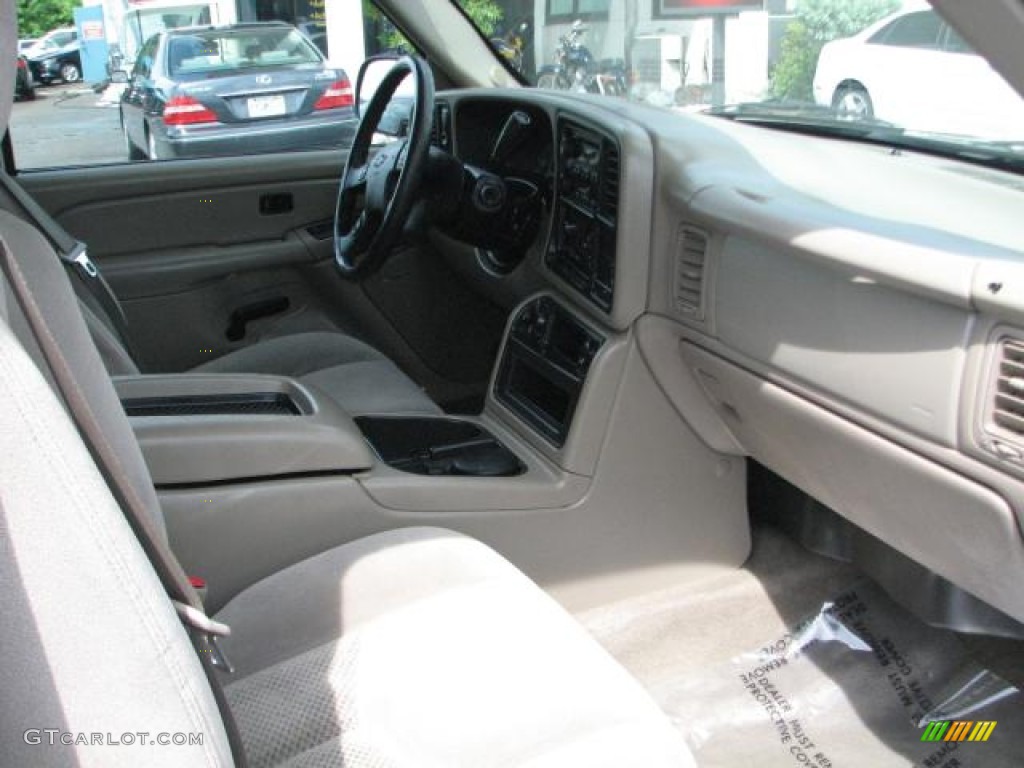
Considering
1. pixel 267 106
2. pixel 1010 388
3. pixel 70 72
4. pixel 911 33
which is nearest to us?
pixel 1010 388

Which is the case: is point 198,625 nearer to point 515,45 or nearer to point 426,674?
point 426,674

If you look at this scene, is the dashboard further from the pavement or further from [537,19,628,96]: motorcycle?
the pavement

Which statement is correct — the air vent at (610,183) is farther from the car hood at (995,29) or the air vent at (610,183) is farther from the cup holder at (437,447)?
the car hood at (995,29)

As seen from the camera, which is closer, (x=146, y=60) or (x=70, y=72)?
(x=146, y=60)

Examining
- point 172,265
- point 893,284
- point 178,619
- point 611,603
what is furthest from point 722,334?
point 172,265

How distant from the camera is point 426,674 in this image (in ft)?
4.37

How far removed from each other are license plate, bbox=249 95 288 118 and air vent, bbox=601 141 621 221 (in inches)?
77.0

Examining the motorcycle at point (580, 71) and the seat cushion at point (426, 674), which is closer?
the seat cushion at point (426, 674)

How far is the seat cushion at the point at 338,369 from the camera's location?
90.0 inches


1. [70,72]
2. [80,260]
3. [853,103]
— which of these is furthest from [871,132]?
[70,72]

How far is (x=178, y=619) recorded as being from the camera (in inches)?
34.3

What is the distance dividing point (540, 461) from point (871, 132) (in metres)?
0.84

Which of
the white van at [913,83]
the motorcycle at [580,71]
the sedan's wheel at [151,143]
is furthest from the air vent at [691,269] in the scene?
the sedan's wheel at [151,143]

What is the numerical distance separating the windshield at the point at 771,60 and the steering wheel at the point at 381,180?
485mm
